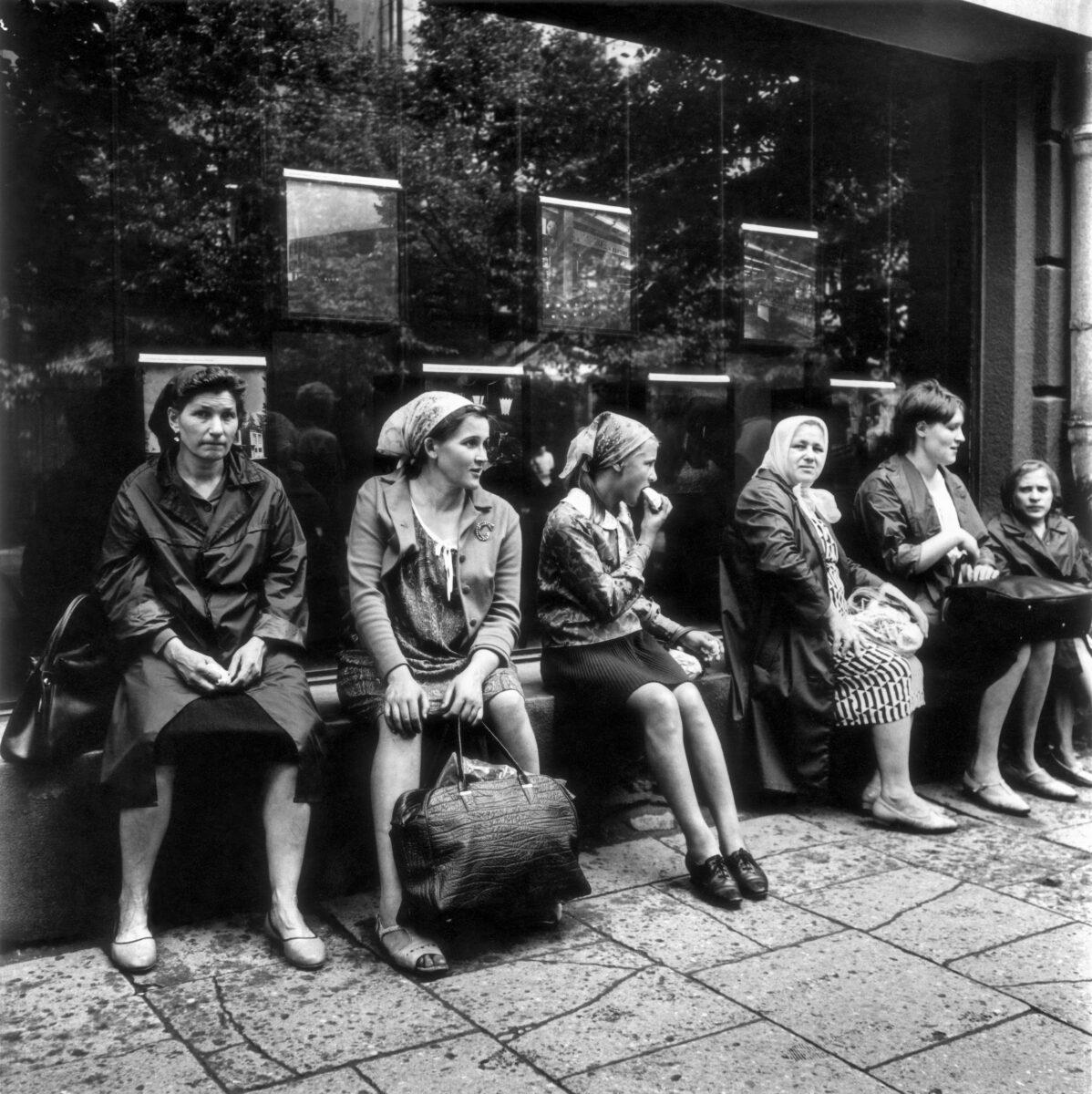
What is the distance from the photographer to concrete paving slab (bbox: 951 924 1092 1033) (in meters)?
3.42

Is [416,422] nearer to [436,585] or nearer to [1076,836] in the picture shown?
[436,585]

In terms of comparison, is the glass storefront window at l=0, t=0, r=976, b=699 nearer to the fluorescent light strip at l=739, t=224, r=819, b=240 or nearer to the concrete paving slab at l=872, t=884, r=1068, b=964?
the fluorescent light strip at l=739, t=224, r=819, b=240

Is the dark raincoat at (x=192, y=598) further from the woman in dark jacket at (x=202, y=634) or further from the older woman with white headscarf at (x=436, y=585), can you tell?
the older woman with white headscarf at (x=436, y=585)

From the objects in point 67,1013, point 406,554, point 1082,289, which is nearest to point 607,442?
point 406,554

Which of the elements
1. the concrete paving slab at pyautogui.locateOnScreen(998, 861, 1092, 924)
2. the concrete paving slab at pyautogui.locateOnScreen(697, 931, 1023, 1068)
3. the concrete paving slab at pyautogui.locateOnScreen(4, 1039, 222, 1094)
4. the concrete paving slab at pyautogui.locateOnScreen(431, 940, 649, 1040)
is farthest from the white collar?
the concrete paving slab at pyautogui.locateOnScreen(4, 1039, 222, 1094)

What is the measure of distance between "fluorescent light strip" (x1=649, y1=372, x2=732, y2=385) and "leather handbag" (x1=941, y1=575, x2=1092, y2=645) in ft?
4.54

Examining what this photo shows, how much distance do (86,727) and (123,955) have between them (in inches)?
26.9

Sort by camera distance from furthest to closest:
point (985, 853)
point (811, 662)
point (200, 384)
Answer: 1. point (811, 662)
2. point (985, 853)
3. point (200, 384)

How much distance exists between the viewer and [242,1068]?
3.08m

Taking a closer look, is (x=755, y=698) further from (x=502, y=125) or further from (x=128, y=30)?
→ (x=128, y=30)

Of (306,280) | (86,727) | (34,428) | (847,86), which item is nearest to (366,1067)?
(86,727)

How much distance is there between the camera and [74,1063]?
312 centimetres

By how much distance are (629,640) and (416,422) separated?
1106 millimetres

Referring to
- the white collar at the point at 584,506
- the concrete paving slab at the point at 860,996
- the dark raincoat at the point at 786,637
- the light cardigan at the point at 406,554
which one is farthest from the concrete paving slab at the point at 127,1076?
the dark raincoat at the point at 786,637
